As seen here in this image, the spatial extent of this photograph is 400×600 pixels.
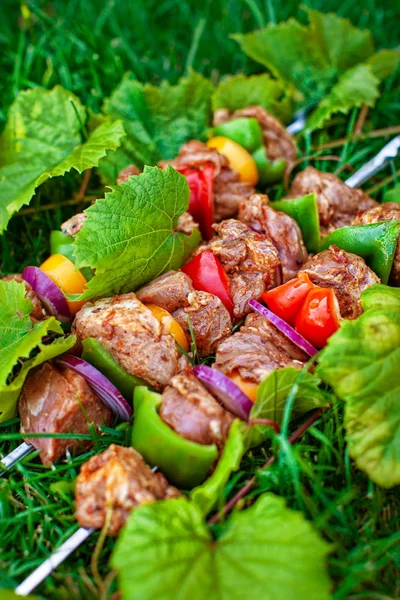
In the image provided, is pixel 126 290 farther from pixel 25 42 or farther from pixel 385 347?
pixel 25 42

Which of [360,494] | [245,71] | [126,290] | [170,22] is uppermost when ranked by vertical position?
[170,22]

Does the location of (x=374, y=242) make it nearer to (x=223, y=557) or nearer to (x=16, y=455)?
(x=223, y=557)

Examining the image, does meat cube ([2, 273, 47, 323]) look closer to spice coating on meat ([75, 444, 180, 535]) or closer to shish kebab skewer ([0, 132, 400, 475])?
spice coating on meat ([75, 444, 180, 535])

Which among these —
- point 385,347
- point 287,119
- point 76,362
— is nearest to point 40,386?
point 76,362

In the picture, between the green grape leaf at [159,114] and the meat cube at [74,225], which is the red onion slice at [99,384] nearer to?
the meat cube at [74,225]

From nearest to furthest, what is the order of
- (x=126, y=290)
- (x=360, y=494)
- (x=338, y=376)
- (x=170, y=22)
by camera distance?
1. (x=338, y=376)
2. (x=360, y=494)
3. (x=126, y=290)
4. (x=170, y=22)
